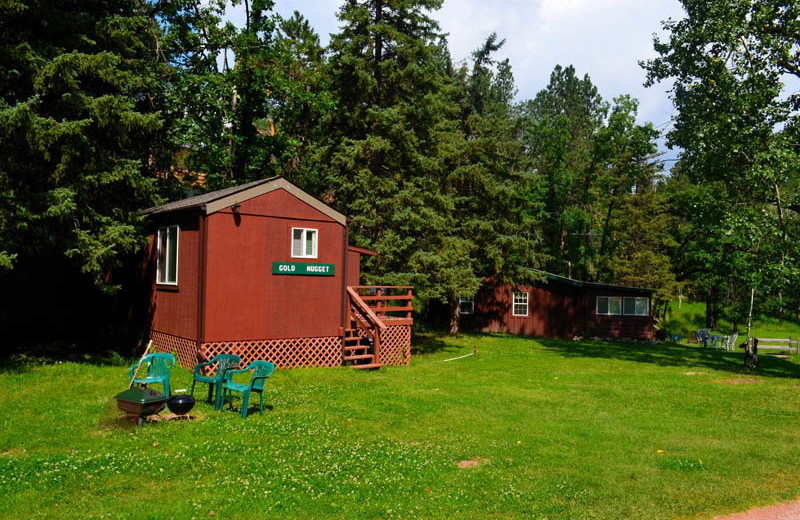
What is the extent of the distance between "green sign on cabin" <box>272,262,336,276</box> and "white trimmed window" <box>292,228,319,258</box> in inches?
10.4

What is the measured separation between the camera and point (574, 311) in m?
31.8

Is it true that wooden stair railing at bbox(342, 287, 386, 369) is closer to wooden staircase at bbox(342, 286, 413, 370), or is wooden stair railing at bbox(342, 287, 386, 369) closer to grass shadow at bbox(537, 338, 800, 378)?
wooden staircase at bbox(342, 286, 413, 370)

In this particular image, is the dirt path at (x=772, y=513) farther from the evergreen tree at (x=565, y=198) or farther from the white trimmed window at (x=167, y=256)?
the evergreen tree at (x=565, y=198)

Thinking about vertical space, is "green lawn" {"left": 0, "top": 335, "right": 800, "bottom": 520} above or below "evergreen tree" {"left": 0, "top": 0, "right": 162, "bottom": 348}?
below

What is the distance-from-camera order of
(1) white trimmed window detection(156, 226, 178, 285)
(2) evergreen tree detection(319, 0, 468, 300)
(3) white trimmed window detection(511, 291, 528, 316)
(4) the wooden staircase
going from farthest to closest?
(3) white trimmed window detection(511, 291, 528, 316) < (2) evergreen tree detection(319, 0, 468, 300) < (4) the wooden staircase < (1) white trimmed window detection(156, 226, 178, 285)

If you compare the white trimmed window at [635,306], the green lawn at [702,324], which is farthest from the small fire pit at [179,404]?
the green lawn at [702,324]

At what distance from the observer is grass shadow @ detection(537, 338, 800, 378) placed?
770 inches

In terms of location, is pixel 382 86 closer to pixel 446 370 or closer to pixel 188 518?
pixel 446 370

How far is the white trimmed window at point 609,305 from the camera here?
104 feet

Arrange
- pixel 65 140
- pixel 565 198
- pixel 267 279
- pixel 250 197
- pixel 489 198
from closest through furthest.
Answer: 1. pixel 65 140
2. pixel 250 197
3. pixel 267 279
4. pixel 489 198
5. pixel 565 198

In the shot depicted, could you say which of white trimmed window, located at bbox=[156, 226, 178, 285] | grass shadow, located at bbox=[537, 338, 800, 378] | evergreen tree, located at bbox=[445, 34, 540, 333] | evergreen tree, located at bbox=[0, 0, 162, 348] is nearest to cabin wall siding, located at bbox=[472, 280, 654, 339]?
evergreen tree, located at bbox=[445, 34, 540, 333]

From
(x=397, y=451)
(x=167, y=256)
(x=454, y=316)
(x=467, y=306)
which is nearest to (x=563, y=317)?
(x=467, y=306)

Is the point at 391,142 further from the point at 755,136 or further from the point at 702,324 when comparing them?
the point at 702,324

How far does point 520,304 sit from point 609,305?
4985 mm
